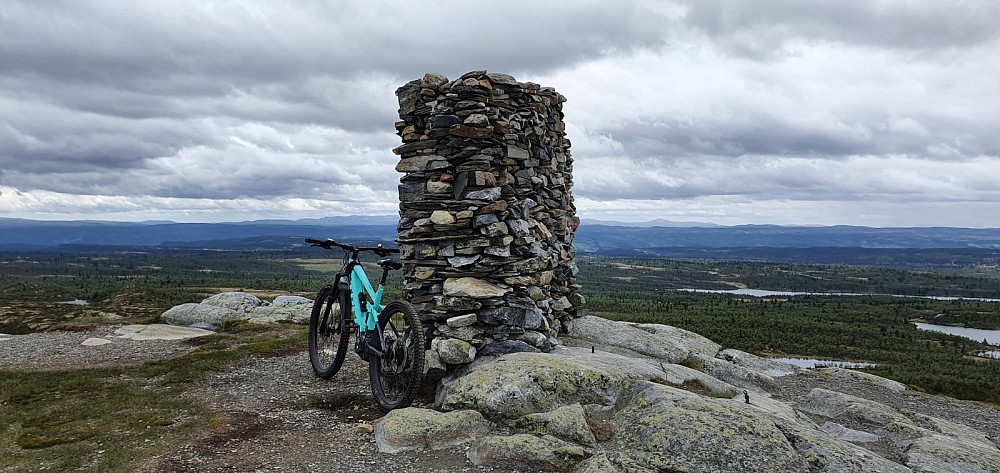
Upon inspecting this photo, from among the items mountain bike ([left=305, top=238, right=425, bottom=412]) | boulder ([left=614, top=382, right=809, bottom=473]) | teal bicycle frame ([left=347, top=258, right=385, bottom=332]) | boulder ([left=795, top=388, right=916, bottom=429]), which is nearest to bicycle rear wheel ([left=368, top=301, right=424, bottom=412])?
mountain bike ([left=305, top=238, right=425, bottom=412])

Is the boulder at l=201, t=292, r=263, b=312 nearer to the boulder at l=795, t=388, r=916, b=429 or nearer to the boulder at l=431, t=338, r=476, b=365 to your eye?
the boulder at l=431, t=338, r=476, b=365

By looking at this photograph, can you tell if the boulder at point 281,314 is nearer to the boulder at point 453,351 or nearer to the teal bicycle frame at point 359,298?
the teal bicycle frame at point 359,298

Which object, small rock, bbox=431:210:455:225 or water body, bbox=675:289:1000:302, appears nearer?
small rock, bbox=431:210:455:225

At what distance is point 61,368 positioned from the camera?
13883 millimetres

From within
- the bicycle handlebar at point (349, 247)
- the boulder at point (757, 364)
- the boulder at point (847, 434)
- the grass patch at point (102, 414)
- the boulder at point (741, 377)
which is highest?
the bicycle handlebar at point (349, 247)

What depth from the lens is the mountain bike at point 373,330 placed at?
9.68 metres

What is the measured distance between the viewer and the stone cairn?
12.1 meters

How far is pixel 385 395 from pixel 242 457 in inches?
114

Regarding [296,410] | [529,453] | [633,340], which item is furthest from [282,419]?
[633,340]

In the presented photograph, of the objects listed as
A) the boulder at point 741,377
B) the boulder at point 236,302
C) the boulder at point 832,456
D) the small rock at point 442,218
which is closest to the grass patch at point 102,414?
the small rock at point 442,218

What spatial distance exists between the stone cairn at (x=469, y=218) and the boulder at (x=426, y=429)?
10.2ft

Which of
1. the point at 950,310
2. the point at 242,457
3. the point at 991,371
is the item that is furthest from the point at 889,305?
the point at 242,457

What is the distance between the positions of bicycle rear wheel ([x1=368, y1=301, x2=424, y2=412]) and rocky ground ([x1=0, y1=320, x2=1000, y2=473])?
436mm

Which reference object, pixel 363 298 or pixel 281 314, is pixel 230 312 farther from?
pixel 363 298
